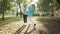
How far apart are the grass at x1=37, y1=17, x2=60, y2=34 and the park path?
0.29 ft

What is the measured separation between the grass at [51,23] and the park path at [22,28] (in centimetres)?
9

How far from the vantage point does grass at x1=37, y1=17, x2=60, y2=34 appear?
2.35 meters

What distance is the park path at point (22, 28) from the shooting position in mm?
2234

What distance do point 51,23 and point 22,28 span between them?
66 cm

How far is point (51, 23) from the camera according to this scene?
96.3 inches

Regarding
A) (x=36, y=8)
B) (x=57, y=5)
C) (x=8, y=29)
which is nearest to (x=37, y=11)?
(x=36, y=8)

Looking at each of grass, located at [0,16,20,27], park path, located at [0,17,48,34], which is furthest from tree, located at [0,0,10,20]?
park path, located at [0,17,48,34]

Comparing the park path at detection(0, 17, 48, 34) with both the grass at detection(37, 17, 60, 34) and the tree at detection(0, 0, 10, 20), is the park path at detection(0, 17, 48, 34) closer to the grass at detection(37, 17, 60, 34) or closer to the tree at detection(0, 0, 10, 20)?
the grass at detection(37, 17, 60, 34)

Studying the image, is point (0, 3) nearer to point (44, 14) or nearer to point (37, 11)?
point (37, 11)

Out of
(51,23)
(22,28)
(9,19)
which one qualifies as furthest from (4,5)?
(51,23)

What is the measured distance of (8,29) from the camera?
2.26 m

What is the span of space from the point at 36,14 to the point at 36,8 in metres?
0.14

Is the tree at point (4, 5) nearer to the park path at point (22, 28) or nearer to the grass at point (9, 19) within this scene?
the grass at point (9, 19)

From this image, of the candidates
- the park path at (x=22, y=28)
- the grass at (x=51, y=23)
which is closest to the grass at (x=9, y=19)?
the park path at (x=22, y=28)
